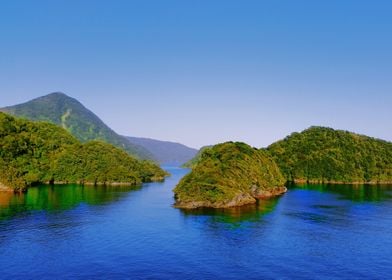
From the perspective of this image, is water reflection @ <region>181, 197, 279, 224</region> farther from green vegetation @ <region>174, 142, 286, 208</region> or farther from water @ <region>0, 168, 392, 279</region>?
green vegetation @ <region>174, 142, 286, 208</region>

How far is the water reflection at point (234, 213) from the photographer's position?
106387 mm

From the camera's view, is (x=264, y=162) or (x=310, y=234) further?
(x=264, y=162)

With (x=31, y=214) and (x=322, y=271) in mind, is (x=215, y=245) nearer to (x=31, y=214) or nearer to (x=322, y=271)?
(x=322, y=271)

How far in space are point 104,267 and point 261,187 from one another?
10182cm

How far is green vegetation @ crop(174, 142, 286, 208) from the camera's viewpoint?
123 metres


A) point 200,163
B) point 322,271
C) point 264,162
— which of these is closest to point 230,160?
point 200,163

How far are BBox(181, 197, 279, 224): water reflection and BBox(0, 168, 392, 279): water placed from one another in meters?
0.28

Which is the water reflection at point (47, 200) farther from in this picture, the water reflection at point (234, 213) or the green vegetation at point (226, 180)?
the water reflection at point (234, 213)

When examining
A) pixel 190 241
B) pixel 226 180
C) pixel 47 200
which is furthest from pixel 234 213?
pixel 47 200

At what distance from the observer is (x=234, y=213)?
115375mm

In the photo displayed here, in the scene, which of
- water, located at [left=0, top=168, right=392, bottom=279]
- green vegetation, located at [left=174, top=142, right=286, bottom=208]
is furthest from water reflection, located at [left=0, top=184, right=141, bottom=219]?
green vegetation, located at [left=174, top=142, right=286, bottom=208]

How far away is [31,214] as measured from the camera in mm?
110812

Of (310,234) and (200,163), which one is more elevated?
(200,163)

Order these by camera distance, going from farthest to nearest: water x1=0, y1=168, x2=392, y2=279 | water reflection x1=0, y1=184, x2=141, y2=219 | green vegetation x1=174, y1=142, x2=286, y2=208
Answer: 1. green vegetation x1=174, y1=142, x2=286, y2=208
2. water reflection x1=0, y1=184, x2=141, y2=219
3. water x1=0, y1=168, x2=392, y2=279
